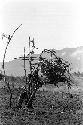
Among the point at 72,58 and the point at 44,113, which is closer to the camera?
the point at 44,113

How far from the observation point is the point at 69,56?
9631 centimetres

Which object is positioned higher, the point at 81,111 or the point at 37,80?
the point at 37,80

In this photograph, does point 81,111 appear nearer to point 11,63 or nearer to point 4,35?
point 4,35

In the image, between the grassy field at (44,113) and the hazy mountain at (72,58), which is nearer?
the grassy field at (44,113)

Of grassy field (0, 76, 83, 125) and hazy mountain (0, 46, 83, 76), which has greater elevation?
grassy field (0, 76, 83, 125)

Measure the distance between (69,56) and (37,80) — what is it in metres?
81.9

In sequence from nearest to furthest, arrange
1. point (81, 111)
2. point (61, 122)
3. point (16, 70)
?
1. point (61, 122)
2. point (81, 111)
3. point (16, 70)

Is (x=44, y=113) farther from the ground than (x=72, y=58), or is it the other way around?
(x=44, y=113)

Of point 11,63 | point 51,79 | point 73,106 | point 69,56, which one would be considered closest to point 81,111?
point 73,106

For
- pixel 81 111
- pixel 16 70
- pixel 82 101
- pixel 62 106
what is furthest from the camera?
pixel 16 70

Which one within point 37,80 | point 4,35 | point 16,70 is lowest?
point 16,70

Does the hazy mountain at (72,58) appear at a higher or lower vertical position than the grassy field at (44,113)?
lower

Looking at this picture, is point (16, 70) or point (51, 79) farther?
point (16, 70)

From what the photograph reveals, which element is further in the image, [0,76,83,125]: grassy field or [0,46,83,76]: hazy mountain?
[0,46,83,76]: hazy mountain
